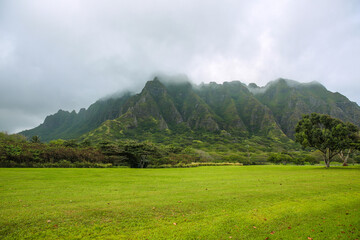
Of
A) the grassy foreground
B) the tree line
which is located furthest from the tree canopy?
the grassy foreground

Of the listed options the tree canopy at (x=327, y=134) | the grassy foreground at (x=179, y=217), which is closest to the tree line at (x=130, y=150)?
the tree canopy at (x=327, y=134)

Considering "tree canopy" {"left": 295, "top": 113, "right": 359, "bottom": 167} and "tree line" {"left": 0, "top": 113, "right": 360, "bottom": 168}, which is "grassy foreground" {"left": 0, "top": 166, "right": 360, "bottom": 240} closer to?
"tree line" {"left": 0, "top": 113, "right": 360, "bottom": 168}

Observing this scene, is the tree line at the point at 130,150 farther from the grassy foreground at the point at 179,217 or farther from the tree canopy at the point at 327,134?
the grassy foreground at the point at 179,217

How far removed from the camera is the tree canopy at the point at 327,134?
3181 centimetres

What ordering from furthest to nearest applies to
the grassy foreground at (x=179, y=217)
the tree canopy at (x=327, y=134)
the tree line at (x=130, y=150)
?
1. the tree canopy at (x=327, y=134)
2. the tree line at (x=130, y=150)
3. the grassy foreground at (x=179, y=217)

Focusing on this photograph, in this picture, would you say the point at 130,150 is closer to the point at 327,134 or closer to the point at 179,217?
the point at 179,217

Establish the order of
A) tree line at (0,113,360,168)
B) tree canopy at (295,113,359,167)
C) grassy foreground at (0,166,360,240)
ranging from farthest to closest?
tree canopy at (295,113,359,167) → tree line at (0,113,360,168) → grassy foreground at (0,166,360,240)

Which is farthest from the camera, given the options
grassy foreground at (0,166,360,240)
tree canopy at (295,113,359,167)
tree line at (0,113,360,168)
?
tree canopy at (295,113,359,167)

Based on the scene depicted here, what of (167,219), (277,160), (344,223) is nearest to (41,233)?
(167,219)

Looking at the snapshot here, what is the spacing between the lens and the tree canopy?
31.8 metres

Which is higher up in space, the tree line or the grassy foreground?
the tree line

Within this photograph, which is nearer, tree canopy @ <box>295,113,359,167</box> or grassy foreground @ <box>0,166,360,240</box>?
grassy foreground @ <box>0,166,360,240</box>

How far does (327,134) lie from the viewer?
32.2 meters

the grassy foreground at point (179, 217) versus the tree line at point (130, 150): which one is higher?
the tree line at point (130, 150)
